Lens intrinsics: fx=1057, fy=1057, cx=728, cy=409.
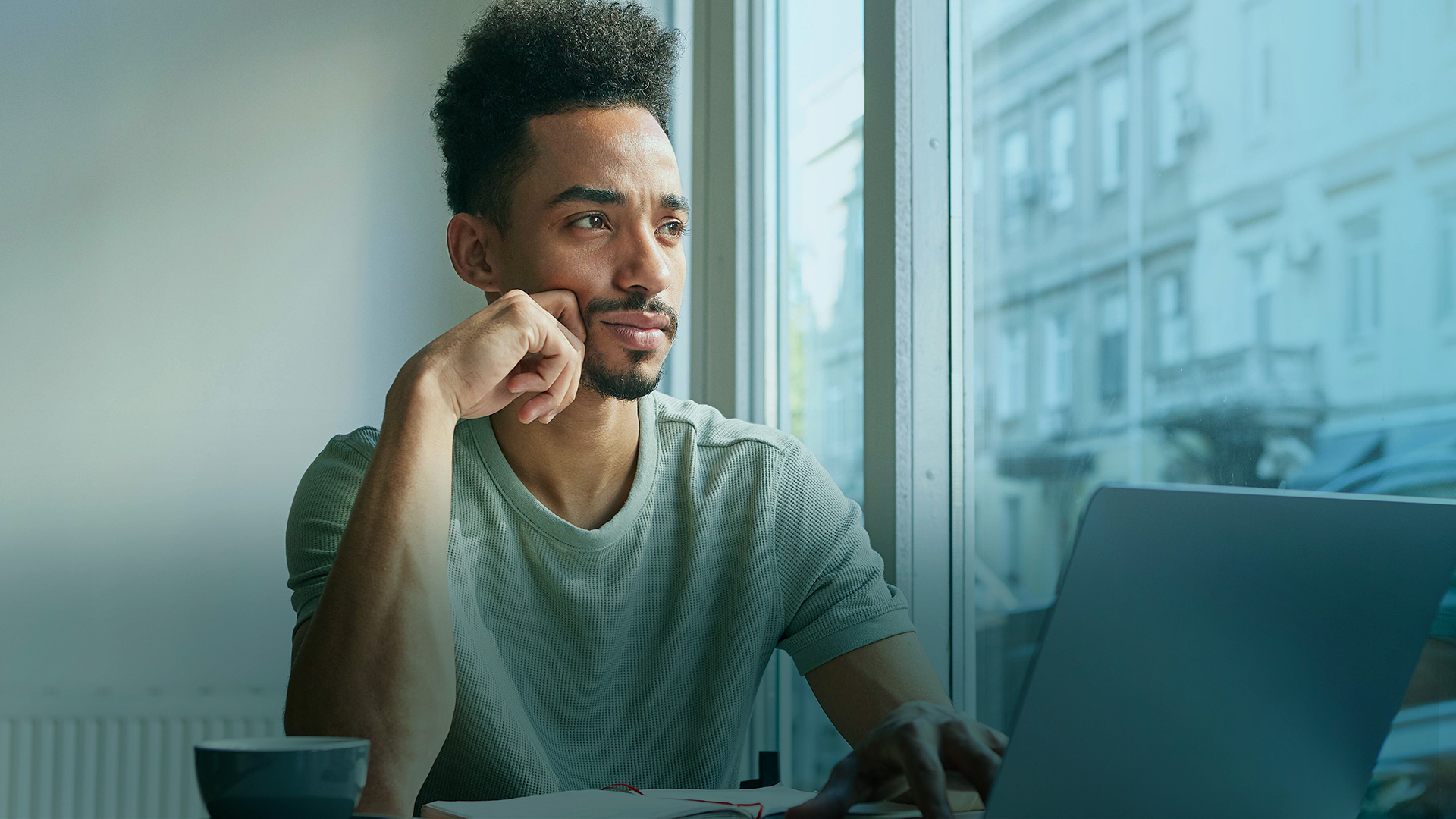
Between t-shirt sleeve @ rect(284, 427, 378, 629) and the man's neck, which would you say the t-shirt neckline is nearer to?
the man's neck

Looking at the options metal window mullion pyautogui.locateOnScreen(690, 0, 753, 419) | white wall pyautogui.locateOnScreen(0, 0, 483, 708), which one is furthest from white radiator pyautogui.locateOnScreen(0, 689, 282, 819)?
metal window mullion pyautogui.locateOnScreen(690, 0, 753, 419)

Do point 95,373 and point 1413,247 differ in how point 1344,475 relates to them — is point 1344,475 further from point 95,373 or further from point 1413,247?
point 95,373

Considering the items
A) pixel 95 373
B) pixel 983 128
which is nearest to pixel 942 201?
pixel 983 128

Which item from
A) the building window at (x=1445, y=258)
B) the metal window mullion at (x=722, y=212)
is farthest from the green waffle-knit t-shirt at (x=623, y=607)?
the metal window mullion at (x=722, y=212)

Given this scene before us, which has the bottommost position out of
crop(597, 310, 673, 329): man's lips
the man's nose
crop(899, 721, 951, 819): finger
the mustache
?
crop(899, 721, 951, 819): finger

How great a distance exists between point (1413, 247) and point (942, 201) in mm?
673

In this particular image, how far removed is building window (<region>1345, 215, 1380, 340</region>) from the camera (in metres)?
0.75

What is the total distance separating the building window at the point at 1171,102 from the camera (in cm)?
94

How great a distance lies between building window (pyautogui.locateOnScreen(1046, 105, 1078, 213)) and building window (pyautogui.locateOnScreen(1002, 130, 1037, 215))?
36mm

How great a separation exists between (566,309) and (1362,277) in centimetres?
79

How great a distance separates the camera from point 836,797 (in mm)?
643

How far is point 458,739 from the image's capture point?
1.05 m

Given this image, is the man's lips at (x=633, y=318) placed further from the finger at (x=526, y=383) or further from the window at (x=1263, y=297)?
the window at (x=1263, y=297)

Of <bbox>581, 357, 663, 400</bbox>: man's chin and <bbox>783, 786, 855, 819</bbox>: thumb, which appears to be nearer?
<bbox>783, 786, 855, 819</bbox>: thumb
